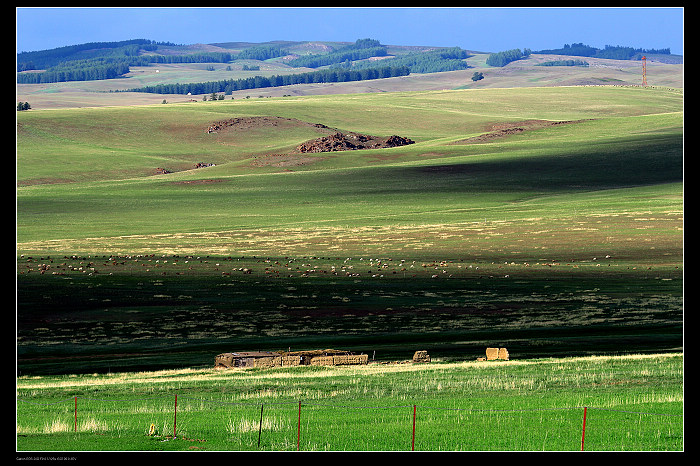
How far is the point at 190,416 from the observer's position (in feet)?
73.2

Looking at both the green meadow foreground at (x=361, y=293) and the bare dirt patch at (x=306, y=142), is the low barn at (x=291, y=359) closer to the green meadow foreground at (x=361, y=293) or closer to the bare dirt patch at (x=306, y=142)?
the green meadow foreground at (x=361, y=293)

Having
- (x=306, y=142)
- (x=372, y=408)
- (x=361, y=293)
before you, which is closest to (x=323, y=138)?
(x=306, y=142)

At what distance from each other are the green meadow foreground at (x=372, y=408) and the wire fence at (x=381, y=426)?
4cm

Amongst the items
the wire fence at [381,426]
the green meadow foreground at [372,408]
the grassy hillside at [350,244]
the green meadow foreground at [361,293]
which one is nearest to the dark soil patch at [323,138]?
the grassy hillside at [350,244]

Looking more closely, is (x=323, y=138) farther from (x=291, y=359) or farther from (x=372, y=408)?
(x=372, y=408)

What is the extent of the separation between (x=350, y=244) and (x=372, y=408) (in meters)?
53.2

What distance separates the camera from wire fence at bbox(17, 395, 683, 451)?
58.7 ft

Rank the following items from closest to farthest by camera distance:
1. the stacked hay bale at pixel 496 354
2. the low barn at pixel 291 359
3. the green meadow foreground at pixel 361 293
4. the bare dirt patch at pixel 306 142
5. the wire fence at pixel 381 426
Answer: the wire fence at pixel 381 426, the green meadow foreground at pixel 361 293, the low barn at pixel 291 359, the stacked hay bale at pixel 496 354, the bare dirt patch at pixel 306 142

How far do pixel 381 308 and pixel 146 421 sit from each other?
28187 mm

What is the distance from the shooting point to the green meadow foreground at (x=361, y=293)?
69.2ft

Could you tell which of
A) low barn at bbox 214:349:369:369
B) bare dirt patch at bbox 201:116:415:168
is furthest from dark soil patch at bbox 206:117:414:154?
low barn at bbox 214:349:369:369
